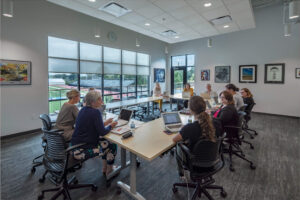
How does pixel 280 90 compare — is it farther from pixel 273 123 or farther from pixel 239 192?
pixel 239 192

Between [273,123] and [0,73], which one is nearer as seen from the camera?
[0,73]

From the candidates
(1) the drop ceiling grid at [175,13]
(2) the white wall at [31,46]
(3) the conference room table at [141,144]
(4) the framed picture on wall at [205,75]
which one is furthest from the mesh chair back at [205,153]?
(4) the framed picture on wall at [205,75]

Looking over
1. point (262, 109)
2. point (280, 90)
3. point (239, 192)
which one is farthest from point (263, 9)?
point (239, 192)

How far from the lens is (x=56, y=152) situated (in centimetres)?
169

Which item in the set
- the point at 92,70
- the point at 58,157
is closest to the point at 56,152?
the point at 58,157

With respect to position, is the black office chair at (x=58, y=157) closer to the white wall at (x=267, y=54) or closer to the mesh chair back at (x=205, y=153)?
the mesh chair back at (x=205, y=153)

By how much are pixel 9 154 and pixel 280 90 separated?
8490 millimetres

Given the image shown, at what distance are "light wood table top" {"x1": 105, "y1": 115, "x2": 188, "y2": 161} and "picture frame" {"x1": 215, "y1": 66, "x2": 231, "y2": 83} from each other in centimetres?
585

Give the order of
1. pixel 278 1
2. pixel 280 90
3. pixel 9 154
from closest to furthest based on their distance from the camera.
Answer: pixel 9 154 → pixel 278 1 → pixel 280 90

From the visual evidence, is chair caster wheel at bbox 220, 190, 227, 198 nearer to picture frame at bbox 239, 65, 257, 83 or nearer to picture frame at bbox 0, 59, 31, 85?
picture frame at bbox 0, 59, 31, 85

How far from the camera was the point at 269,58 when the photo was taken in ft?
19.6

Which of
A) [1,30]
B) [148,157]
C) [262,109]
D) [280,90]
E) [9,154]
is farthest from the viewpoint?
[262,109]

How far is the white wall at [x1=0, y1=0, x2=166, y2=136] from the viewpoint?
367 centimetres

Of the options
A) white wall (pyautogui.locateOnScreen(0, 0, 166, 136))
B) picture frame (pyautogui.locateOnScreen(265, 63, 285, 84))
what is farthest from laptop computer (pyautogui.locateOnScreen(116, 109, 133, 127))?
picture frame (pyautogui.locateOnScreen(265, 63, 285, 84))
